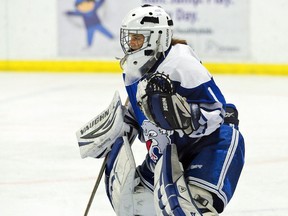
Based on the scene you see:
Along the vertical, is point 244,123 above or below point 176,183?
below

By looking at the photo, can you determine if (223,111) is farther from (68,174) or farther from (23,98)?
(23,98)

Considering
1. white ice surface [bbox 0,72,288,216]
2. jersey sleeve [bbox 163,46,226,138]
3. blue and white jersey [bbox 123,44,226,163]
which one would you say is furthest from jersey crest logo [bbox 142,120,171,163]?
white ice surface [bbox 0,72,288,216]

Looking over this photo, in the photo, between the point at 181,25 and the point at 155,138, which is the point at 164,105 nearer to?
the point at 155,138

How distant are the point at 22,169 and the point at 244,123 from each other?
1.85 meters

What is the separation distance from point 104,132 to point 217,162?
513 millimetres

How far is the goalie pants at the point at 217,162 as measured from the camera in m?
2.64

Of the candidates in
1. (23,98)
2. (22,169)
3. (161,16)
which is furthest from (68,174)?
(23,98)

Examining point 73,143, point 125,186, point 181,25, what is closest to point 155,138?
point 125,186

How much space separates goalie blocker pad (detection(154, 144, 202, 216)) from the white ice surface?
0.98m

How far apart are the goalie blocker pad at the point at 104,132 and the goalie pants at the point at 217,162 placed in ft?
1.02

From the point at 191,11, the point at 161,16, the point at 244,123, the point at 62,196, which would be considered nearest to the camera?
the point at 161,16

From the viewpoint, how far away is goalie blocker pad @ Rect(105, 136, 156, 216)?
2.79 meters

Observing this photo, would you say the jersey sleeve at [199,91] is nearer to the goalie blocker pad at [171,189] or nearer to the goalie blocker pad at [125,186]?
the goalie blocker pad at [171,189]

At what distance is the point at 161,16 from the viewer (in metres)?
2.80
